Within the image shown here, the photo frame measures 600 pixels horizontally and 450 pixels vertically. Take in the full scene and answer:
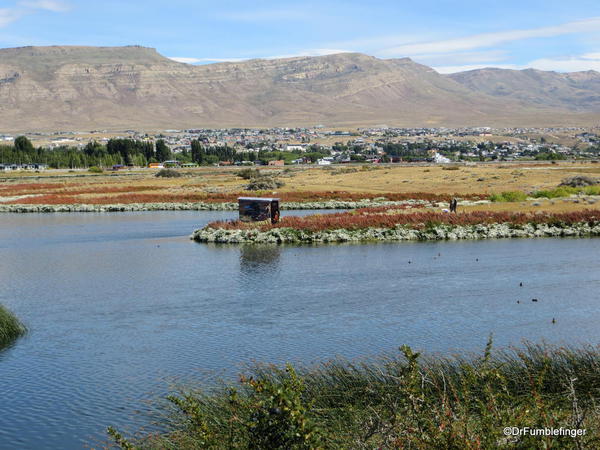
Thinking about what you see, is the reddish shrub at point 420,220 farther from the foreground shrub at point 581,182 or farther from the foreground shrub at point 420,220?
the foreground shrub at point 581,182

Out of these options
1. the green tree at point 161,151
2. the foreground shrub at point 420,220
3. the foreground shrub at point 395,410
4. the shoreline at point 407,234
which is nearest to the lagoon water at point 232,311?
the shoreline at point 407,234

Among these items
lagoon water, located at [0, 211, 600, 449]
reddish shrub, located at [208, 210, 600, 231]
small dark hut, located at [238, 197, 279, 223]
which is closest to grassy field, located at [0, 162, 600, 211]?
reddish shrub, located at [208, 210, 600, 231]

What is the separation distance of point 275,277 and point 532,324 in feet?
47.3

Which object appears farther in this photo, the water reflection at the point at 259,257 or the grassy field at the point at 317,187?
the grassy field at the point at 317,187

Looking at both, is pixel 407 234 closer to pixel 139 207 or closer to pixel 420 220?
pixel 420 220

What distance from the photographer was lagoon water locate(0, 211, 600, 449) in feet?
69.4

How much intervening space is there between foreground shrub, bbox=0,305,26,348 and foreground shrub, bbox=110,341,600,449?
10.4 meters

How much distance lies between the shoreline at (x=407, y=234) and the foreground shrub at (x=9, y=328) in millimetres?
24566

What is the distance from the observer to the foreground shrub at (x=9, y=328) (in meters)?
26.5

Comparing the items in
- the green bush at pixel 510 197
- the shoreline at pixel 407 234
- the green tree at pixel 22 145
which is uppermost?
the green tree at pixel 22 145

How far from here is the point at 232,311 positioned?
3017cm

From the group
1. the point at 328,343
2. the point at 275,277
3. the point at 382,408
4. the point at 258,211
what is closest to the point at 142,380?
the point at 328,343

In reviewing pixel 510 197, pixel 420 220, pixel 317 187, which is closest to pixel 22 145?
pixel 317 187

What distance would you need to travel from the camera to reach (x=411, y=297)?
105 ft
